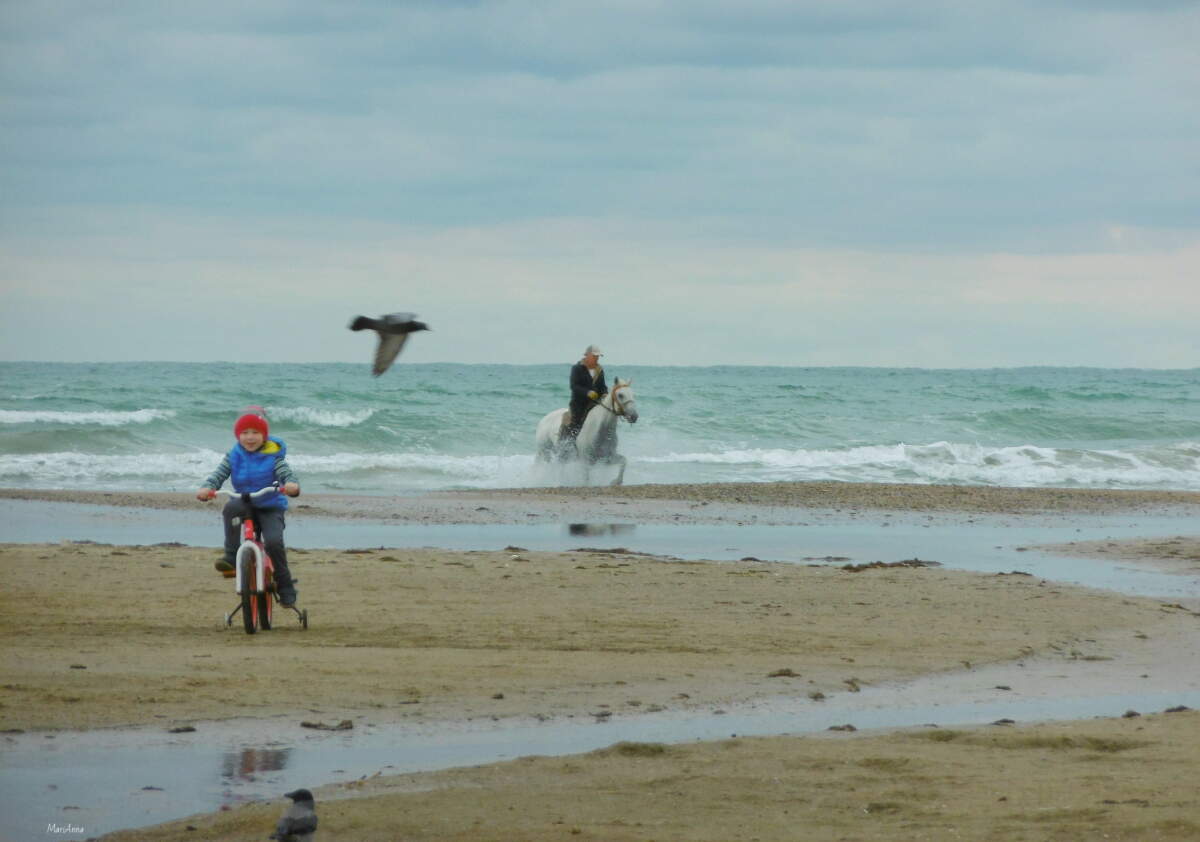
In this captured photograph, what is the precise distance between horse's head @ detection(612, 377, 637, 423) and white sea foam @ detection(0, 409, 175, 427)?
1577 cm

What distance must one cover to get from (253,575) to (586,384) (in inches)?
550

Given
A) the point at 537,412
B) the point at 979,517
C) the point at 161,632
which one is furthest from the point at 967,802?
the point at 537,412

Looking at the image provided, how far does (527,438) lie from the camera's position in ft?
117

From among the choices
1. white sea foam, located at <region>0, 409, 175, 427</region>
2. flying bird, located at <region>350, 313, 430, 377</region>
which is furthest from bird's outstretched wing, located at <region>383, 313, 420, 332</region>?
white sea foam, located at <region>0, 409, 175, 427</region>

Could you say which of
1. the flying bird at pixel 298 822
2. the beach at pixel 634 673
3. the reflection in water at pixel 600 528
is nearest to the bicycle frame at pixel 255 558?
the beach at pixel 634 673

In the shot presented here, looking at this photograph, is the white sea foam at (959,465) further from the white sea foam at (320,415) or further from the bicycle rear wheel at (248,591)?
the bicycle rear wheel at (248,591)

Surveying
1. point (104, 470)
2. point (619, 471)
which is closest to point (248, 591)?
point (619, 471)

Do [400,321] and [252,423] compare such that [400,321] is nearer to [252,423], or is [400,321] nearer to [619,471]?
[252,423]

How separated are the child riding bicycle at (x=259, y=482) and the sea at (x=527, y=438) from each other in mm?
13882

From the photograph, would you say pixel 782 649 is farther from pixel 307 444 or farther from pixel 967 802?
pixel 307 444

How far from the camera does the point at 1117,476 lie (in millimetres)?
28719

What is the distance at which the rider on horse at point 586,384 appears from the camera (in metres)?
22.5

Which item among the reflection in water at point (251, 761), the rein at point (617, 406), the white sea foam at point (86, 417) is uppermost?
the rein at point (617, 406)

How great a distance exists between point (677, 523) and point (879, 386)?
2282 inches
